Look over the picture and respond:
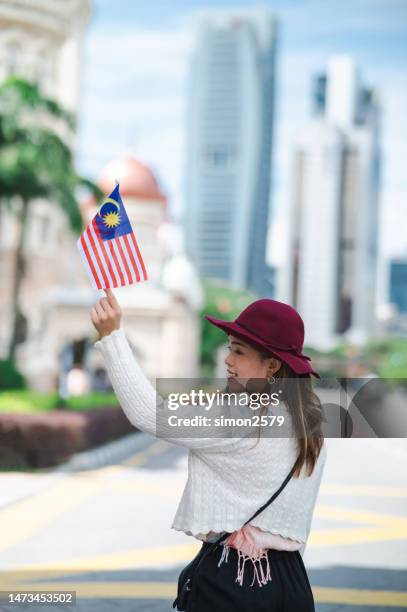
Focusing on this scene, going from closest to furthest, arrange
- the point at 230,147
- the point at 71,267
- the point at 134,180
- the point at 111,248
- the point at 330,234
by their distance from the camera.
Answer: the point at 111,248 < the point at 134,180 < the point at 71,267 < the point at 330,234 < the point at 230,147

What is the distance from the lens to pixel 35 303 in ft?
140

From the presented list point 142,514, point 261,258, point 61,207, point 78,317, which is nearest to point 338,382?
point 142,514

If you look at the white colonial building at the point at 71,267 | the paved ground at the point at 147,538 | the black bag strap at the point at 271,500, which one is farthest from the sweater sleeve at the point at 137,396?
the white colonial building at the point at 71,267

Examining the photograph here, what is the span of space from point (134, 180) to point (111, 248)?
42.1 metres

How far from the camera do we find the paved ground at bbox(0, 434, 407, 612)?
5652 mm

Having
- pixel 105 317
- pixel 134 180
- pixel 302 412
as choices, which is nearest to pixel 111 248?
pixel 105 317

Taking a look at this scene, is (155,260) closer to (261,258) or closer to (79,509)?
(79,509)

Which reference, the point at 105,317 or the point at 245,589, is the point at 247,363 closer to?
the point at 105,317

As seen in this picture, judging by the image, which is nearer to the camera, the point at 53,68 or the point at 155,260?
the point at 155,260

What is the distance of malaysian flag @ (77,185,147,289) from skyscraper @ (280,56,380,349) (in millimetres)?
100834

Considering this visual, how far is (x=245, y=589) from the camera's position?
8.76 feet

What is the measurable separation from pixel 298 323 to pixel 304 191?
107 metres

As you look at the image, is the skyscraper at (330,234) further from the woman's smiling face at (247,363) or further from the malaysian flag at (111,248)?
the woman's smiling face at (247,363)

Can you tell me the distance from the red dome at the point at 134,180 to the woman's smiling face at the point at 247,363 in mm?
40970
